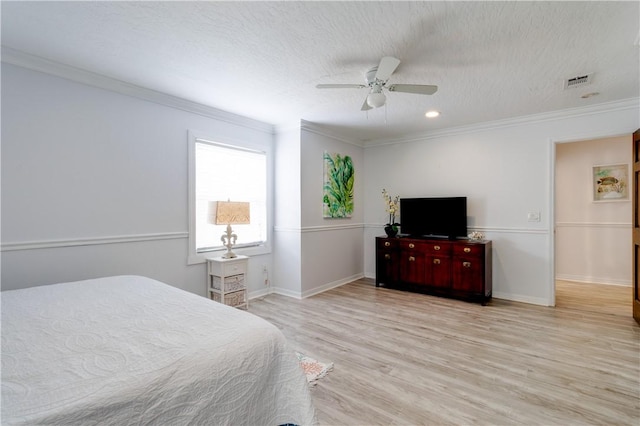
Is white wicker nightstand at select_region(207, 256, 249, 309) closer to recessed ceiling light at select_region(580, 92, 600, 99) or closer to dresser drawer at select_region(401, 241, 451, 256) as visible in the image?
dresser drawer at select_region(401, 241, 451, 256)

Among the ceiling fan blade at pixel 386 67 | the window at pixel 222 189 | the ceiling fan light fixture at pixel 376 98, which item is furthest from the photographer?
the window at pixel 222 189

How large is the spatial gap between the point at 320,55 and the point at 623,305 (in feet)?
15.3

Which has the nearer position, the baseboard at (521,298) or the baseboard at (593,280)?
the baseboard at (521,298)

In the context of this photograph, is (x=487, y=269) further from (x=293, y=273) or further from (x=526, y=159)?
(x=293, y=273)

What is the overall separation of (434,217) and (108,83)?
4235 mm

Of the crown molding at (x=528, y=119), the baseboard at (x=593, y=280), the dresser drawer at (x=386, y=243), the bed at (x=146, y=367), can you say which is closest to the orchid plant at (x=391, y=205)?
the dresser drawer at (x=386, y=243)

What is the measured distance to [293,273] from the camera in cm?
439

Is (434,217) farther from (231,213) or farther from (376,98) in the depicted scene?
(231,213)

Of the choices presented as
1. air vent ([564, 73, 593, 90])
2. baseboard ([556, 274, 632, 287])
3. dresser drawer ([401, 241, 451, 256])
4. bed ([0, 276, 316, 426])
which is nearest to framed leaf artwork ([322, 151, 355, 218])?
dresser drawer ([401, 241, 451, 256])

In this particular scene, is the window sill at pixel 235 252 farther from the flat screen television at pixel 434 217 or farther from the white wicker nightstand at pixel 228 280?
the flat screen television at pixel 434 217

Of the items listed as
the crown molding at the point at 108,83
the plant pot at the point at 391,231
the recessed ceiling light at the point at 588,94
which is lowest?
the plant pot at the point at 391,231

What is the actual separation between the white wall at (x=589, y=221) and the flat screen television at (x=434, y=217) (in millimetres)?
1629

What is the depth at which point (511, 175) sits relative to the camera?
421 cm

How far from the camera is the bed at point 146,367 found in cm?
93
